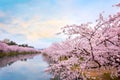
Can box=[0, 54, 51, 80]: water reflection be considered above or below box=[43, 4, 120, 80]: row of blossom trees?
below

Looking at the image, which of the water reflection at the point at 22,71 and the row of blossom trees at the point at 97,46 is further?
the water reflection at the point at 22,71

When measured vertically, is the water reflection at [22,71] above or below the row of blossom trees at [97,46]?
below

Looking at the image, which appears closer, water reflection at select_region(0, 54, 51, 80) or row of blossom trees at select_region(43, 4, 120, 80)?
row of blossom trees at select_region(43, 4, 120, 80)

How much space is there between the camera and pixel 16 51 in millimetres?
81375

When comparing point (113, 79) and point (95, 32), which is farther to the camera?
point (113, 79)

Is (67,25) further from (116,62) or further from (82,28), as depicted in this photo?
(116,62)

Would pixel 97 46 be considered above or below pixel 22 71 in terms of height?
above

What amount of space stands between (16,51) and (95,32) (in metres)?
72.5

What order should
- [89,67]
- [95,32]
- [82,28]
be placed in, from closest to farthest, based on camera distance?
[95,32], [82,28], [89,67]

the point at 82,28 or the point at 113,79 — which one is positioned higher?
the point at 82,28

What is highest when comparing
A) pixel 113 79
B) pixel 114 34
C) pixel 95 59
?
pixel 114 34

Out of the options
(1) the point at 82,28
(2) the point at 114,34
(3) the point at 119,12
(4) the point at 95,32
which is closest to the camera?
(3) the point at 119,12

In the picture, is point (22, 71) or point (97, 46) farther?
point (22, 71)

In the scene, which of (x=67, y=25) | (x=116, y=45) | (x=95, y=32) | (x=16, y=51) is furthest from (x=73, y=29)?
(x=16, y=51)
